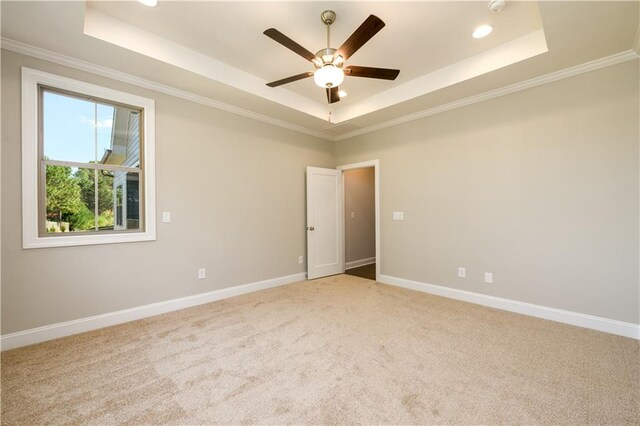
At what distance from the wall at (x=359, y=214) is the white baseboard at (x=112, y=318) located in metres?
2.40

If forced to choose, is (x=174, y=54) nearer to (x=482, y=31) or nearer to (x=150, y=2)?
(x=150, y=2)

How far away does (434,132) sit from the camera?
3998 millimetres

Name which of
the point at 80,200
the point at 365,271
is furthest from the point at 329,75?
the point at 365,271

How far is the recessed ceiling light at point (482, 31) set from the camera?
2.56 m

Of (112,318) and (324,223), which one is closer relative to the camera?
(112,318)

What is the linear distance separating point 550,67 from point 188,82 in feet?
13.1

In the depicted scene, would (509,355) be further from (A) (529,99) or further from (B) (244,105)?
(B) (244,105)

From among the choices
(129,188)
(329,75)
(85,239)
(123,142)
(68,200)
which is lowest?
(85,239)

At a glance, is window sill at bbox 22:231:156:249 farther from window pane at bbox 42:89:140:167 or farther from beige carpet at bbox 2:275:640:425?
beige carpet at bbox 2:275:640:425

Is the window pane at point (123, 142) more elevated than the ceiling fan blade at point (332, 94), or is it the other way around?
the ceiling fan blade at point (332, 94)

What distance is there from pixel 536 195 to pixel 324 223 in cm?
312

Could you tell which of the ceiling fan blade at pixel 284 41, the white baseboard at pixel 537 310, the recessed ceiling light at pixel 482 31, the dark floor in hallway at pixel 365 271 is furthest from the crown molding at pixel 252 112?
the dark floor in hallway at pixel 365 271

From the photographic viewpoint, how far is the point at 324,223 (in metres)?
5.05

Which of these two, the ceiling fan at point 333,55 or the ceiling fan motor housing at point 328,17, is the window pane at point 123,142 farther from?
the ceiling fan motor housing at point 328,17
